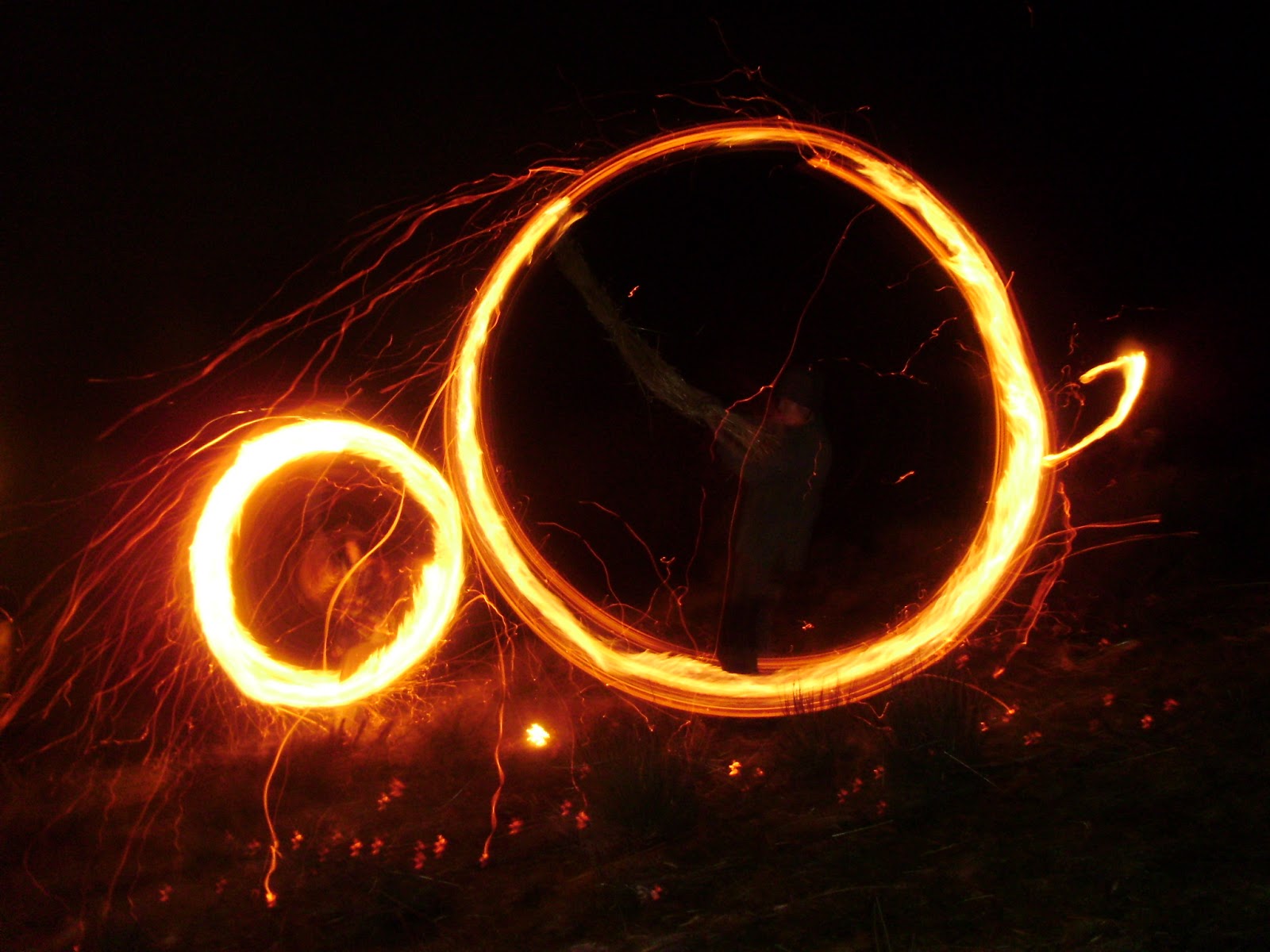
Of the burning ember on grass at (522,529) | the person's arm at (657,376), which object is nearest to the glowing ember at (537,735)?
the burning ember on grass at (522,529)

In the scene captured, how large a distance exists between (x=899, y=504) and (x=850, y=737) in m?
3.53

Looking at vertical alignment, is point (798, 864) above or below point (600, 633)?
below

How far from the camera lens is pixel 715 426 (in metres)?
5.10

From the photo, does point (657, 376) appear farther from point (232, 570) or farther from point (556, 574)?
point (232, 570)

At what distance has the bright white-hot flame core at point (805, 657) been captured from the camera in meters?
5.03

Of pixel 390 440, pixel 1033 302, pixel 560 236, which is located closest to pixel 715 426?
pixel 560 236

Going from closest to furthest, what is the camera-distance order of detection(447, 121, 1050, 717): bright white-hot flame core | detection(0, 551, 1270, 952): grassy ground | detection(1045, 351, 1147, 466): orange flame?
1. detection(0, 551, 1270, 952): grassy ground
2. detection(1045, 351, 1147, 466): orange flame
3. detection(447, 121, 1050, 717): bright white-hot flame core

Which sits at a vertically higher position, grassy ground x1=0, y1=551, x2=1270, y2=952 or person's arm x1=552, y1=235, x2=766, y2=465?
person's arm x1=552, y1=235, x2=766, y2=465

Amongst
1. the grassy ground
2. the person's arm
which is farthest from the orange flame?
the person's arm

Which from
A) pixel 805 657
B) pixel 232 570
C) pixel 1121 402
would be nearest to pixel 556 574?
pixel 805 657

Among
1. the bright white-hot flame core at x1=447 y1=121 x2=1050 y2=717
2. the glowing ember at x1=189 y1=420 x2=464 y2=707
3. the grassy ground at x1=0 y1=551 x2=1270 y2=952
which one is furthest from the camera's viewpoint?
the glowing ember at x1=189 y1=420 x2=464 y2=707

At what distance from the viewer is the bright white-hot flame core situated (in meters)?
5.03

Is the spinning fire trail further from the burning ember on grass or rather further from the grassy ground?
the grassy ground

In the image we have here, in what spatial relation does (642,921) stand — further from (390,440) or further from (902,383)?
(902,383)
